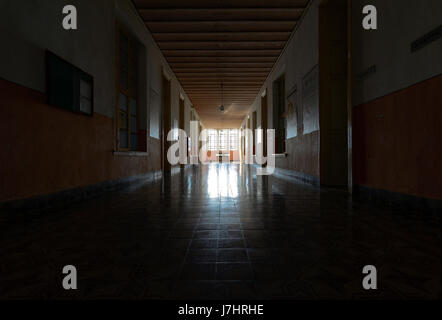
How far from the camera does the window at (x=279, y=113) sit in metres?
10.2

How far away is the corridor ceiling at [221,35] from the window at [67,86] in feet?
10.5

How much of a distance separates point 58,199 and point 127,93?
12.2 ft

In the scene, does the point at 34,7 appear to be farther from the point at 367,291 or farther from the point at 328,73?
the point at 328,73

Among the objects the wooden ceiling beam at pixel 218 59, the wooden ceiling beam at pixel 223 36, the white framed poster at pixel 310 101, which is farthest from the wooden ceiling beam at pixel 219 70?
the white framed poster at pixel 310 101

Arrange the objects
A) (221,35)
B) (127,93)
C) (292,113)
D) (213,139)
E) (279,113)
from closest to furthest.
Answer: (127,93) → (221,35) → (292,113) → (279,113) → (213,139)

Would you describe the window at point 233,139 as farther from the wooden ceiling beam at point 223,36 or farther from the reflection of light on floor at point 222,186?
the wooden ceiling beam at point 223,36

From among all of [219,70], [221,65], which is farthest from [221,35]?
[219,70]

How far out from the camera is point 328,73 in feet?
17.7

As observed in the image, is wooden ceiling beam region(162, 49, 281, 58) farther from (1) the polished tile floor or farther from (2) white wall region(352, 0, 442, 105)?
(1) the polished tile floor

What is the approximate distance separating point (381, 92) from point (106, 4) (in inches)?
204

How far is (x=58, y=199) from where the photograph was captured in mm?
3438

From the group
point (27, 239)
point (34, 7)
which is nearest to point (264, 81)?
point (34, 7)

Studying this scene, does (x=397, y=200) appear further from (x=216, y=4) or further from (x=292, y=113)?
(x=216, y=4)

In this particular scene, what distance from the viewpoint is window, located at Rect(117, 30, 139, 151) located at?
612 cm
